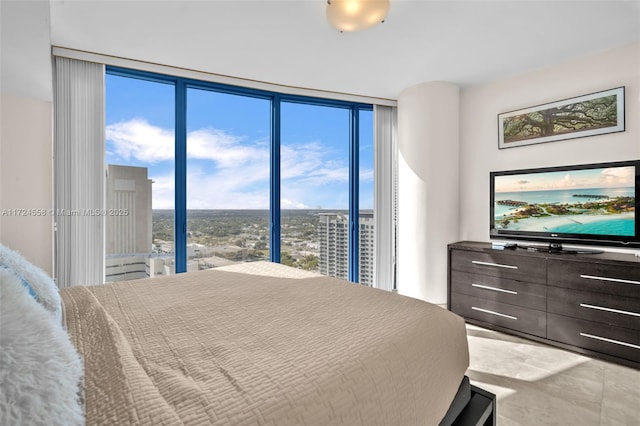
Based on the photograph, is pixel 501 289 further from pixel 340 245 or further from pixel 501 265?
pixel 340 245

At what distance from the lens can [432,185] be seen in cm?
353

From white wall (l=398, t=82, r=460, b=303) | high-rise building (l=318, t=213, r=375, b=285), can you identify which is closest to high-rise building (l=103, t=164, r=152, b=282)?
high-rise building (l=318, t=213, r=375, b=285)

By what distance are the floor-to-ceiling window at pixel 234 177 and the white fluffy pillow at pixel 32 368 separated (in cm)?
280

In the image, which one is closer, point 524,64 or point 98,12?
point 98,12

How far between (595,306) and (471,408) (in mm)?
1686

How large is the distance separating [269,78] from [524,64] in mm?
2500

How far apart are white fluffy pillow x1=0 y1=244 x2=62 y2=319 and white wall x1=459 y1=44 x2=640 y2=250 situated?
359 centimetres

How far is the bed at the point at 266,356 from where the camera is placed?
0.65 m

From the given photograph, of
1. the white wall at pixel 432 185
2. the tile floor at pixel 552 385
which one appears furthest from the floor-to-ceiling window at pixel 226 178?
the tile floor at pixel 552 385

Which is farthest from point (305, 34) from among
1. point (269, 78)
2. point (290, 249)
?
point (290, 249)

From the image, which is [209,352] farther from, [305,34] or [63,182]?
[63,182]

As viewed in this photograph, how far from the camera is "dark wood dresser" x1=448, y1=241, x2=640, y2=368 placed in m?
2.21

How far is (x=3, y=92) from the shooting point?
76.5 inches

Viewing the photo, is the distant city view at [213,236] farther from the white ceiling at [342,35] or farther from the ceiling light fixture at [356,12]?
the ceiling light fixture at [356,12]
